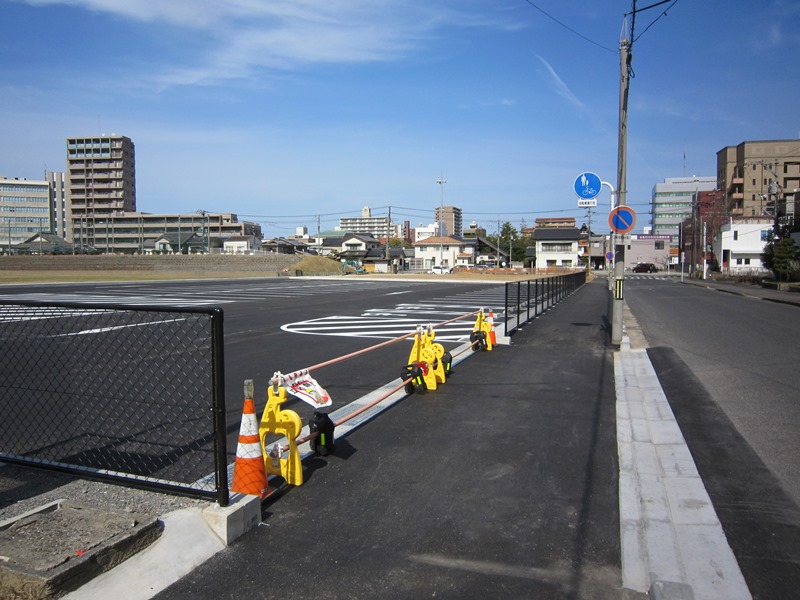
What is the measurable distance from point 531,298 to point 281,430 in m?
19.6

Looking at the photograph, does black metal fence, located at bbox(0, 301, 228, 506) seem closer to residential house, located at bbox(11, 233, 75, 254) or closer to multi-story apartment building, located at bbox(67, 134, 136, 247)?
residential house, located at bbox(11, 233, 75, 254)

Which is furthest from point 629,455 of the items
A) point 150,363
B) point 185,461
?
point 150,363

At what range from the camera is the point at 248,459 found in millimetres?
3832

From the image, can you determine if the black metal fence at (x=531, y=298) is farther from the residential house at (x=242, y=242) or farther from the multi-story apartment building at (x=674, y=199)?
the multi-story apartment building at (x=674, y=199)

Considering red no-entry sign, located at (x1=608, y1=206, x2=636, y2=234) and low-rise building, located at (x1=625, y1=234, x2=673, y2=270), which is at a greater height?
low-rise building, located at (x1=625, y1=234, x2=673, y2=270)

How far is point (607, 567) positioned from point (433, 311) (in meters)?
16.9

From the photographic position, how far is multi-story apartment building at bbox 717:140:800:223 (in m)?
81.5

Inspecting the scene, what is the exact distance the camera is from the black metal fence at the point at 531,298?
15391mm

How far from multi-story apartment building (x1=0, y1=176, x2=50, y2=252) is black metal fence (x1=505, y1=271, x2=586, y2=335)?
115 metres

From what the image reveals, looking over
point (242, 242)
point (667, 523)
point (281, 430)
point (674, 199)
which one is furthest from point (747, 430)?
point (674, 199)

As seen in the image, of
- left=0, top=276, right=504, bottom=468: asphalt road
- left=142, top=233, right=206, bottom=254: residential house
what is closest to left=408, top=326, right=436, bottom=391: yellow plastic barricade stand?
left=0, top=276, right=504, bottom=468: asphalt road

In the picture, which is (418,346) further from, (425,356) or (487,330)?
(487,330)

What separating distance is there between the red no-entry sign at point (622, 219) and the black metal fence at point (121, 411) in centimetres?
870

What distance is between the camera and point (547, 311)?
67.3 feet
